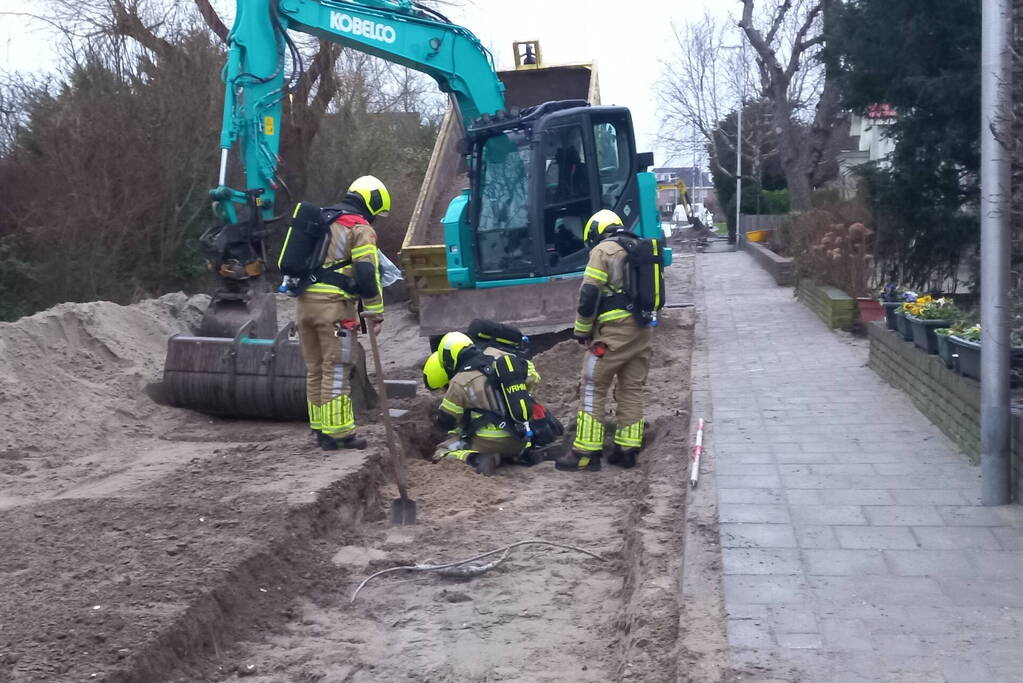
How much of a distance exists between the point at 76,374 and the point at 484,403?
13.3 feet

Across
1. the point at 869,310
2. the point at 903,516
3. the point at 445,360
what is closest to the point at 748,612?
the point at 903,516

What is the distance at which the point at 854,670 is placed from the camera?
14.1 feet

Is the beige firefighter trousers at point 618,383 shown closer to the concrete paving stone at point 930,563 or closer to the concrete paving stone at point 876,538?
the concrete paving stone at point 876,538

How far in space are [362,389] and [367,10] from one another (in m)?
4.28

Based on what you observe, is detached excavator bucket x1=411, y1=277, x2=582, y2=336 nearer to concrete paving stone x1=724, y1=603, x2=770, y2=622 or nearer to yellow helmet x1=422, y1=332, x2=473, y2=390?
yellow helmet x1=422, y1=332, x2=473, y2=390

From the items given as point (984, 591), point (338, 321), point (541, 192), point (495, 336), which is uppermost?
point (541, 192)

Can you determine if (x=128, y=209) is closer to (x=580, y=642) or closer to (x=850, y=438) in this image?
(x=850, y=438)

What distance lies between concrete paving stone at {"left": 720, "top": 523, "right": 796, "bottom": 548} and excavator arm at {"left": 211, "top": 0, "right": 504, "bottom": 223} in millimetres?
5976

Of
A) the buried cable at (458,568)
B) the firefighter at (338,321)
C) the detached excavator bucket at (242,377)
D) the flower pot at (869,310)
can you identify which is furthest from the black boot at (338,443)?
the flower pot at (869,310)

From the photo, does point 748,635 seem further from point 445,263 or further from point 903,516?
point 445,263

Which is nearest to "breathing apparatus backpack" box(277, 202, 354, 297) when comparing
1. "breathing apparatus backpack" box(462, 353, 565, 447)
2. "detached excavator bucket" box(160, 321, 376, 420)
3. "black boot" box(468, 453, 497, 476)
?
"detached excavator bucket" box(160, 321, 376, 420)

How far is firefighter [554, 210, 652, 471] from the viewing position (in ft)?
27.4

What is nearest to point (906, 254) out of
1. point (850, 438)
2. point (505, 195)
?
point (505, 195)

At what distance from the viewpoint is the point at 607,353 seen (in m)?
8.44
